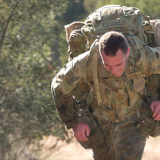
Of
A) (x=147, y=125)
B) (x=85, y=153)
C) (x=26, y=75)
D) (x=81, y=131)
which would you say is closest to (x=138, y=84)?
(x=147, y=125)

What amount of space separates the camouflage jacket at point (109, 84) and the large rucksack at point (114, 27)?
15 centimetres

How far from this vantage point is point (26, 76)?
635 centimetres

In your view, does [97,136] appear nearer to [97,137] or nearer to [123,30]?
[97,137]

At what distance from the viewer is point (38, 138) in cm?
646

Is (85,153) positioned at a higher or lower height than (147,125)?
lower

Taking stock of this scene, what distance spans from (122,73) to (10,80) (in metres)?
3.85

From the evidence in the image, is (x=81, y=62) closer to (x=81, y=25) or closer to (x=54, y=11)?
(x=81, y=25)

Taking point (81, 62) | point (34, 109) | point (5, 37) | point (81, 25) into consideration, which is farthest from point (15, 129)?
point (81, 62)

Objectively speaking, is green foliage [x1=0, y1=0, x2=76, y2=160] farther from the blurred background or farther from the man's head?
the man's head

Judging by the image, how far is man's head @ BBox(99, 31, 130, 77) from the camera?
2.31 metres

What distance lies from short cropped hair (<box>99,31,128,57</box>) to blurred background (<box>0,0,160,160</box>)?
3.67 metres

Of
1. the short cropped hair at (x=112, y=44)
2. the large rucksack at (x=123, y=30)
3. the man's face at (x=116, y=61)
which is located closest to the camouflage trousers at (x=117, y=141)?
the large rucksack at (x=123, y=30)

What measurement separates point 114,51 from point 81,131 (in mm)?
804

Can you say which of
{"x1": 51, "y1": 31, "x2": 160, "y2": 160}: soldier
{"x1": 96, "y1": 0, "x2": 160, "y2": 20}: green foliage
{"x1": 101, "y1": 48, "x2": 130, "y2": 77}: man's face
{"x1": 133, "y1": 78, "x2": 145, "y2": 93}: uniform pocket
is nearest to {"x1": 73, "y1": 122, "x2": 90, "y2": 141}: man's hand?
{"x1": 51, "y1": 31, "x2": 160, "y2": 160}: soldier
